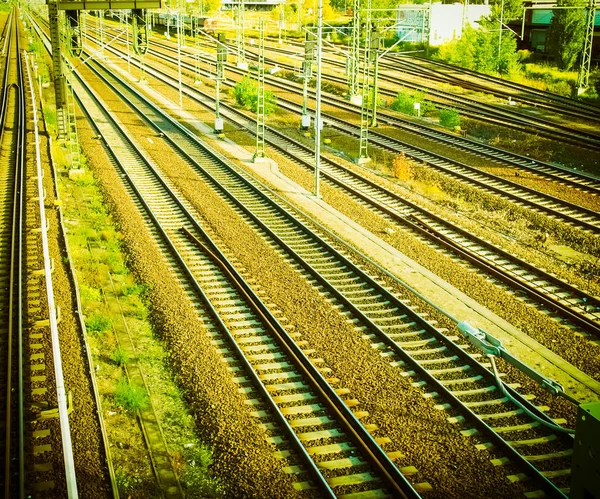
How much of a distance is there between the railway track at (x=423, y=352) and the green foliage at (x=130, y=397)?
3922 mm

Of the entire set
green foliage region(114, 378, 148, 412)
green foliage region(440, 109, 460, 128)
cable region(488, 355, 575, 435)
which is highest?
green foliage region(440, 109, 460, 128)

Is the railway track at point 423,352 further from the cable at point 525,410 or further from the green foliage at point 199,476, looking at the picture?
the green foliage at point 199,476

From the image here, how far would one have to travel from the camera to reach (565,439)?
8.99 meters

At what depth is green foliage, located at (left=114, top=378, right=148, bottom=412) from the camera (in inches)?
384

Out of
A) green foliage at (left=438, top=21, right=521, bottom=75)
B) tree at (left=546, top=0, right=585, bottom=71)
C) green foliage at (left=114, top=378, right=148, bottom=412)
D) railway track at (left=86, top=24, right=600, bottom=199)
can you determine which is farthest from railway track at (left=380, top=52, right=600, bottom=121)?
green foliage at (left=114, top=378, right=148, bottom=412)

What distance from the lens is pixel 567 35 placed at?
49.5 metres

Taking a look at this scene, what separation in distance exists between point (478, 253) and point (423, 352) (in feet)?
18.8

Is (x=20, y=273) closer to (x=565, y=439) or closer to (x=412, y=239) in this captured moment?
(x=412, y=239)

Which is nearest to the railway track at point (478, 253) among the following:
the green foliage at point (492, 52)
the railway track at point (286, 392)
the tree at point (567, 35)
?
the railway track at point (286, 392)

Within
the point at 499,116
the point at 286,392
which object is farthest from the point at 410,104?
the point at 286,392

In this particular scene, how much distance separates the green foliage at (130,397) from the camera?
9742mm

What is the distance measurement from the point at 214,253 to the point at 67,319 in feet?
14.4

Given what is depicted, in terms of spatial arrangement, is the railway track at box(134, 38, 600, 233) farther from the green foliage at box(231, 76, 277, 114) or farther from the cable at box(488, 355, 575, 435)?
the cable at box(488, 355, 575, 435)

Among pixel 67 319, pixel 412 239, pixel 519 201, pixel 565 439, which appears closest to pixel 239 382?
pixel 67 319
